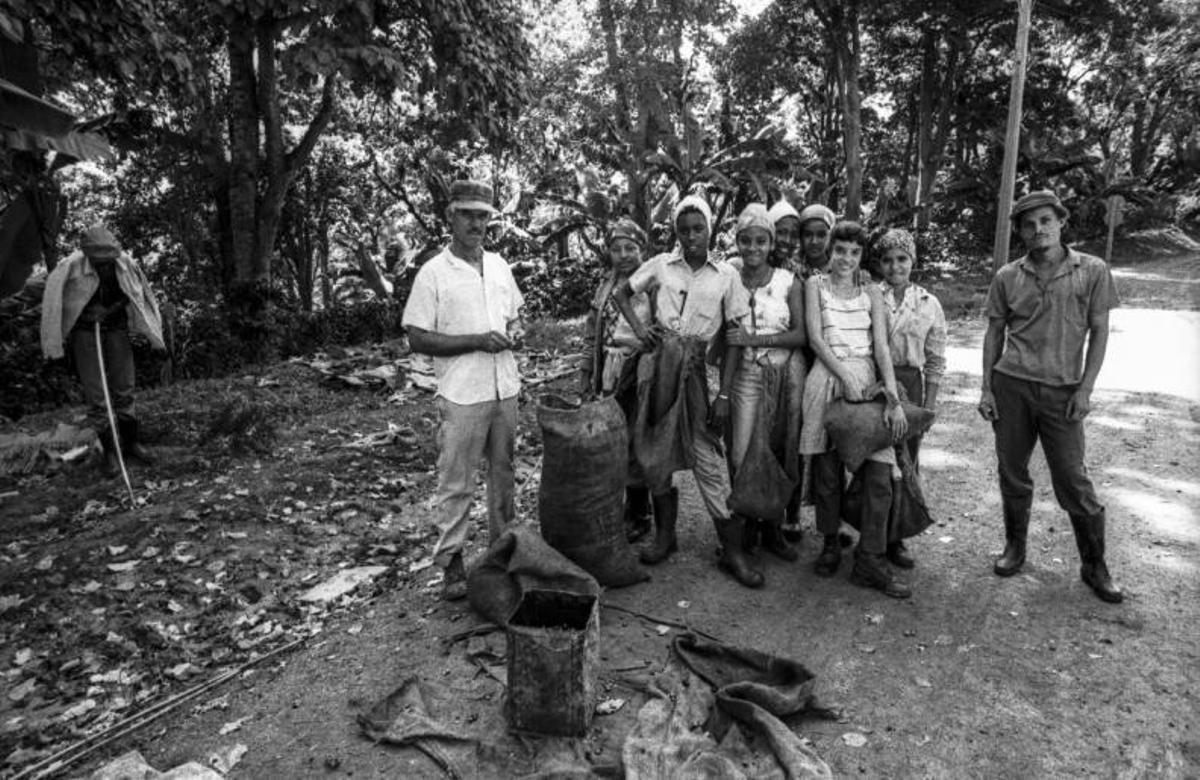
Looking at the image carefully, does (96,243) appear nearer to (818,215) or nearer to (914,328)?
(818,215)

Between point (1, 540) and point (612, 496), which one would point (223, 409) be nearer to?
point (1, 540)

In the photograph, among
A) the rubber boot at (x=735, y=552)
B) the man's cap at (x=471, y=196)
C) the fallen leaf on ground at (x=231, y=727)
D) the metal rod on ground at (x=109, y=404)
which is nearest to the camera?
the fallen leaf on ground at (x=231, y=727)

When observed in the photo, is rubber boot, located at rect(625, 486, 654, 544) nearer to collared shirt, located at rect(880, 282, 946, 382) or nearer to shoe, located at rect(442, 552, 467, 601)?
shoe, located at rect(442, 552, 467, 601)

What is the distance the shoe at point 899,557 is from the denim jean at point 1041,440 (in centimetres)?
64

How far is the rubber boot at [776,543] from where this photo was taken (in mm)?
4752

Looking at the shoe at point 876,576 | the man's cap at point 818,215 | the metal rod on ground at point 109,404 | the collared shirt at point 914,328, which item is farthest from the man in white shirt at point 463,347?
the metal rod on ground at point 109,404

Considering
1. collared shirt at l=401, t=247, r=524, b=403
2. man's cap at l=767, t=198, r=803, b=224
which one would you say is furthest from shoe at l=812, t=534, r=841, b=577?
collared shirt at l=401, t=247, r=524, b=403

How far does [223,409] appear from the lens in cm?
762

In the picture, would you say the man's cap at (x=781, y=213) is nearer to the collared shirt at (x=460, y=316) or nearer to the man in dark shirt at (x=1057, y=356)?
the man in dark shirt at (x=1057, y=356)

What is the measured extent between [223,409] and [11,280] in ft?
7.14

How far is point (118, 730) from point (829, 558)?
11.9 ft

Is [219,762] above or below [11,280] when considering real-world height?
below

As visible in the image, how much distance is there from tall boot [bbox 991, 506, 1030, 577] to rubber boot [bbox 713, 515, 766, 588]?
4.63ft

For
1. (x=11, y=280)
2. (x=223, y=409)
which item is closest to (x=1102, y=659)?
(x=223, y=409)
